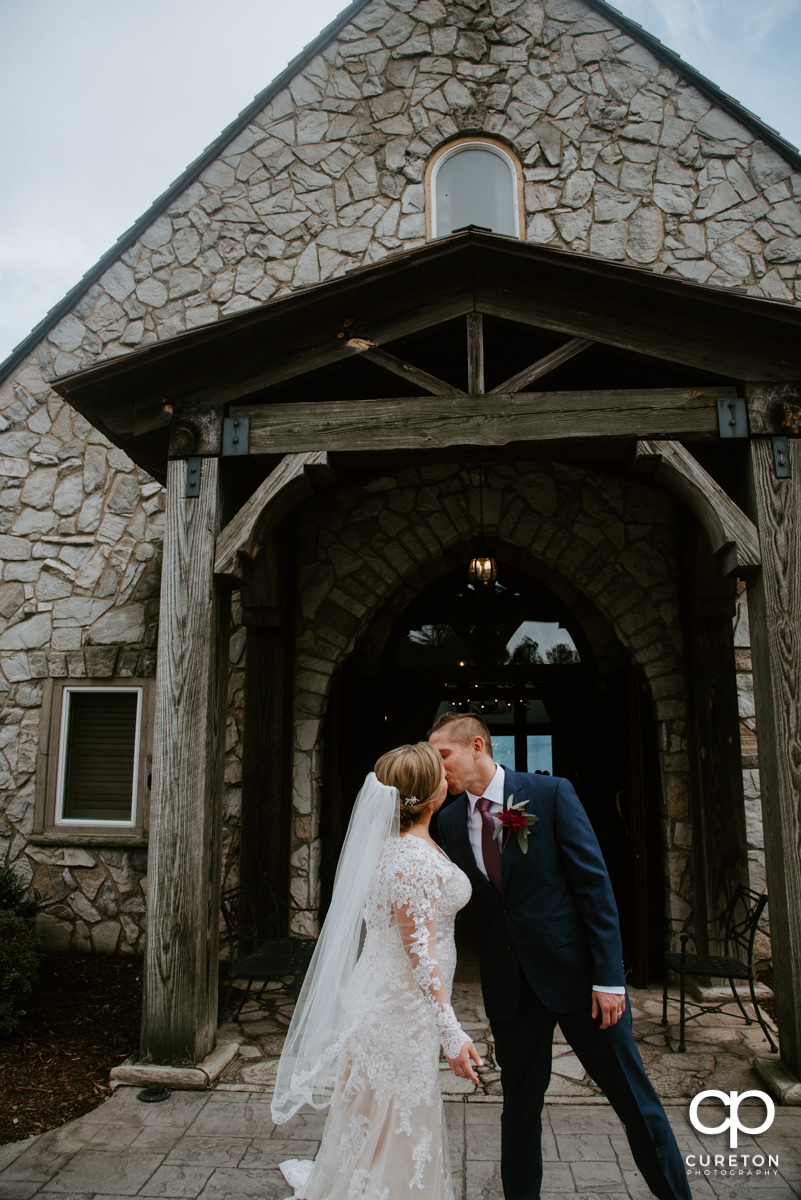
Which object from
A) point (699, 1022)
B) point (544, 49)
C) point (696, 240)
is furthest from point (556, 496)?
point (544, 49)

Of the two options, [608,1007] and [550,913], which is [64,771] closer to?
[550,913]

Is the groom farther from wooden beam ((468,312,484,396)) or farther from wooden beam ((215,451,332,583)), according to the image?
wooden beam ((468,312,484,396))

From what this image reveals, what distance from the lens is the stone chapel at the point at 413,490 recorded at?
433 centimetres

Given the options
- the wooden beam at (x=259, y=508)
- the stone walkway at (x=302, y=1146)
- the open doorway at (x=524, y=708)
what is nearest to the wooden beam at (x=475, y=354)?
the wooden beam at (x=259, y=508)

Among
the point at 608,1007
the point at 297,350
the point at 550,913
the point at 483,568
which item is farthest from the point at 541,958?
the point at 483,568

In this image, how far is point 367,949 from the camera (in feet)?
9.65

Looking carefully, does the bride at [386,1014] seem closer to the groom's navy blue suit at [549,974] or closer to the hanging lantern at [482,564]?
the groom's navy blue suit at [549,974]

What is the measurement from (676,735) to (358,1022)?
404 centimetres

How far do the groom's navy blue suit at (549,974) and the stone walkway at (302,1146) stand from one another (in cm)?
49

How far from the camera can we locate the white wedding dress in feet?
8.69

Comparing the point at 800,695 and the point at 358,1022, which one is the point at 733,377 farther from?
the point at 358,1022

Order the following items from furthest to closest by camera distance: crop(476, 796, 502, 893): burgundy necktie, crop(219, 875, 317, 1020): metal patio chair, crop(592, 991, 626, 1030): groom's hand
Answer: crop(219, 875, 317, 1020): metal patio chair < crop(476, 796, 502, 893): burgundy necktie < crop(592, 991, 626, 1030): groom's hand

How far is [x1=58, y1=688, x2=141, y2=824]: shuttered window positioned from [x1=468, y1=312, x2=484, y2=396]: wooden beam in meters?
3.96

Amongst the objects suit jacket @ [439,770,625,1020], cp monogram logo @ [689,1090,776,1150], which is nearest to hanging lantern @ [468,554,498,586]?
suit jacket @ [439,770,625,1020]
